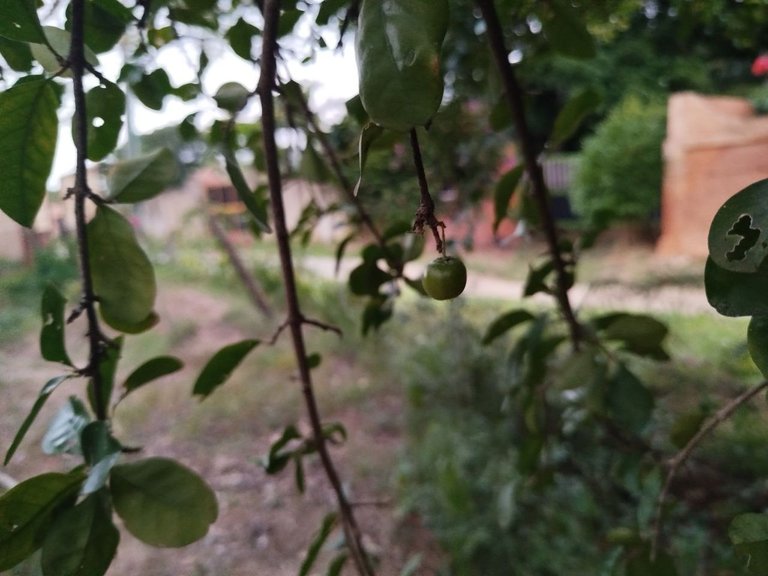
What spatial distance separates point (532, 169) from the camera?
20.2 inches

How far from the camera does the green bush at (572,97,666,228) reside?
120 inches

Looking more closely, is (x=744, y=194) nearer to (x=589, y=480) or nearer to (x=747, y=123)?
(x=589, y=480)

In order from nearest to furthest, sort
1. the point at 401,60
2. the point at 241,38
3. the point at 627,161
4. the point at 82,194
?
the point at 401,60, the point at 82,194, the point at 241,38, the point at 627,161

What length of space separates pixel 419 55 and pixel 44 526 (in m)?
0.27

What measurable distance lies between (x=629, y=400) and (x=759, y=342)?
272mm

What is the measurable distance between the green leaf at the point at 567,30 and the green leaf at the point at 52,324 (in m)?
0.41

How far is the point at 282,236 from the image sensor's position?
36 cm

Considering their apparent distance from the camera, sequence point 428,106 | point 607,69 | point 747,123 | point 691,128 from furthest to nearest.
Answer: point 607,69 → point 691,128 → point 747,123 → point 428,106

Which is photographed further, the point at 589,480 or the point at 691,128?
the point at 691,128

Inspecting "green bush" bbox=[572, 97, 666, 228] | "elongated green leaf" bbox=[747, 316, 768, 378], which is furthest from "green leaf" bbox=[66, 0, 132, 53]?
"green bush" bbox=[572, 97, 666, 228]

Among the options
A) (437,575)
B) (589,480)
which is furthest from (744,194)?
(589,480)

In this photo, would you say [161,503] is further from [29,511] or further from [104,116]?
[104,116]

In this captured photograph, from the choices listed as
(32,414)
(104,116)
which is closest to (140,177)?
(104,116)

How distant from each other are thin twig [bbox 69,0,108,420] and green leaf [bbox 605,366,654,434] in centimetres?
42
